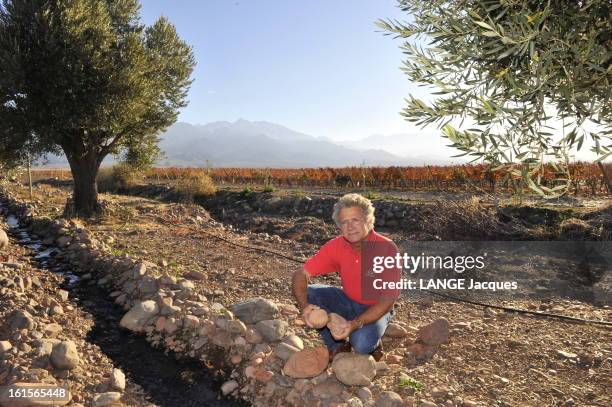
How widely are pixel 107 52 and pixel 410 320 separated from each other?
1434cm

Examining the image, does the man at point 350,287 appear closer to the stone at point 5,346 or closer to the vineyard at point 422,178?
the stone at point 5,346

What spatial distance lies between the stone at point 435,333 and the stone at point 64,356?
14.4ft

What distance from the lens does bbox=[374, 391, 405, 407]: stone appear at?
3930 mm

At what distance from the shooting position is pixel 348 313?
181 inches

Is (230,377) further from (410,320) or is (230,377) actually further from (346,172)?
(346,172)

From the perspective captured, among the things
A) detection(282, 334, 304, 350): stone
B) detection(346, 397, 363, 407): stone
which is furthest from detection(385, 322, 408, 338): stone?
detection(346, 397, 363, 407): stone

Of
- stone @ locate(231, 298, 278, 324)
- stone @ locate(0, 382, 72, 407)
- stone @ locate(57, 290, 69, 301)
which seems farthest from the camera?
stone @ locate(57, 290, 69, 301)

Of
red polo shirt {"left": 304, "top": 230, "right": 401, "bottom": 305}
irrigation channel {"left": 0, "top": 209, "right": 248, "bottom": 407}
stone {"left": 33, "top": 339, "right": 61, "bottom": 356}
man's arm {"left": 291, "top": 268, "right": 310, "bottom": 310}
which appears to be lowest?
irrigation channel {"left": 0, "top": 209, "right": 248, "bottom": 407}

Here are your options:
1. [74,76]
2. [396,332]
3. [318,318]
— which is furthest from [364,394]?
[74,76]

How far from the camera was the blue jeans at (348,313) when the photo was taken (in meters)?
4.32

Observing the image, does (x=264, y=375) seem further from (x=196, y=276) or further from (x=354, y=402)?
(x=196, y=276)

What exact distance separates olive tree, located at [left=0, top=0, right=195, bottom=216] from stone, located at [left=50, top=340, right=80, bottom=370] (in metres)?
11.3

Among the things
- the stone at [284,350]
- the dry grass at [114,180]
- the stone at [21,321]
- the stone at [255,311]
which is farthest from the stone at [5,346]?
the dry grass at [114,180]

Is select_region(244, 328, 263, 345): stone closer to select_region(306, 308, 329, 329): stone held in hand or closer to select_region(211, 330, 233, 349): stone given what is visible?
select_region(211, 330, 233, 349): stone
